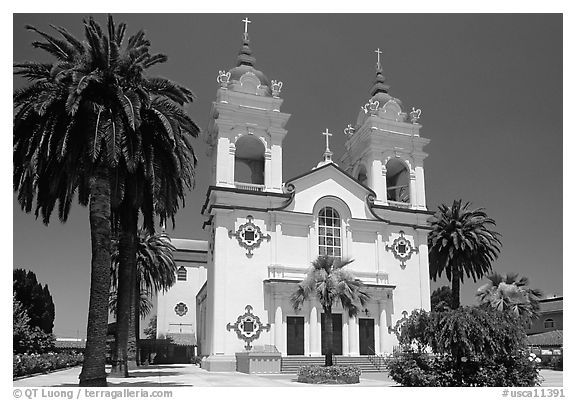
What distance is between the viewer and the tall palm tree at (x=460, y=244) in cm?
4694

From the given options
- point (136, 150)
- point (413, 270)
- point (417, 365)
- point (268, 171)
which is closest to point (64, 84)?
point (136, 150)

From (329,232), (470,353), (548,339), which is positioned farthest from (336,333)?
(548,339)

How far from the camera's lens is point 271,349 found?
3778 centimetres

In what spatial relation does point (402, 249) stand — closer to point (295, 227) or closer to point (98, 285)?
point (295, 227)

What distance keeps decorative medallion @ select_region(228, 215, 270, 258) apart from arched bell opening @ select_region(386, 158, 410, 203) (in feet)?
Result: 43.1

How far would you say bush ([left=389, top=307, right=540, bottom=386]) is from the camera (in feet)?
69.1

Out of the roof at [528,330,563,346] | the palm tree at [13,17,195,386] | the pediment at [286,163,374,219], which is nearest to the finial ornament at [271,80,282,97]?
the pediment at [286,163,374,219]

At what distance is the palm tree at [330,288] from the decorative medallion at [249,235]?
680 centimetres

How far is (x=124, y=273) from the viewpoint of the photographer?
2845 cm

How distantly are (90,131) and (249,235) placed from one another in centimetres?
2027

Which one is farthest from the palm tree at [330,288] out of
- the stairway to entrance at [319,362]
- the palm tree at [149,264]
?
the palm tree at [149,264]

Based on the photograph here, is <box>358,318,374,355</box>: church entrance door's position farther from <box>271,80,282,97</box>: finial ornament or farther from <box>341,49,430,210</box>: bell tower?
<box>271,80,282,97</box>: finial ornament

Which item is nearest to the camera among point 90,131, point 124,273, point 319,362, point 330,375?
point 90,131

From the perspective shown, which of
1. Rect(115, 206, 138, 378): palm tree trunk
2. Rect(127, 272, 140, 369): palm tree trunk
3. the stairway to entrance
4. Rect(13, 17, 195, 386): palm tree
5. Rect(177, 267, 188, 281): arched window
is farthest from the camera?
Rect(177, 267, 188, 281): arched window
